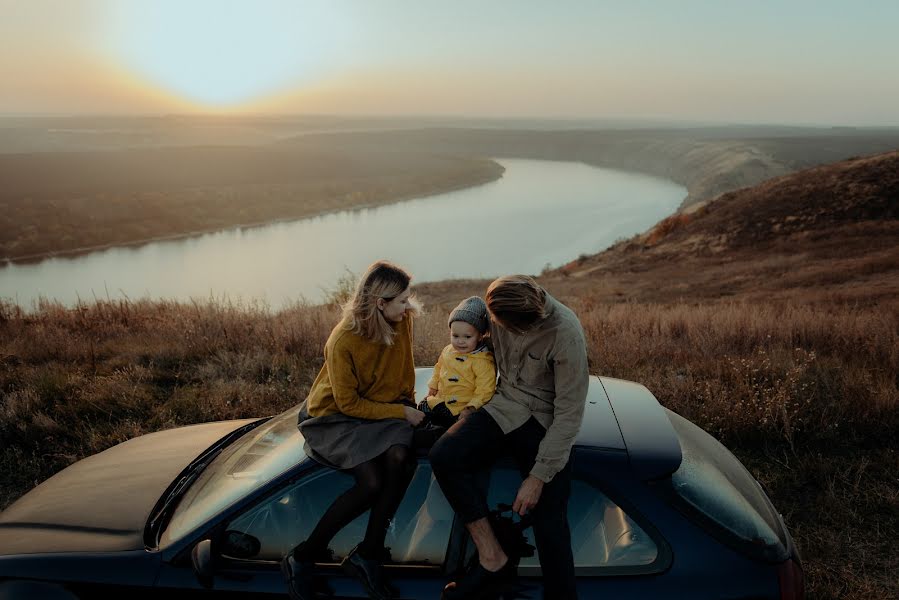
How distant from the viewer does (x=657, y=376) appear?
246 inches

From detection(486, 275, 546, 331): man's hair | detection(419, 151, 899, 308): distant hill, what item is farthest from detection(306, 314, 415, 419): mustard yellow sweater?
detection(419, 151, 899, 308): distant hill

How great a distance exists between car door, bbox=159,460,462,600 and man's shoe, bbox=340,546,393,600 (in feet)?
0.13

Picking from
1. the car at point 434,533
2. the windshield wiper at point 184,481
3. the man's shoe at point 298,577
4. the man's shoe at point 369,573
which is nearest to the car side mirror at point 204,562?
the car at point 434,533

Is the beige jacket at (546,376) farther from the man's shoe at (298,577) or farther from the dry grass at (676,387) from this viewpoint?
the dry grass at (676,387)

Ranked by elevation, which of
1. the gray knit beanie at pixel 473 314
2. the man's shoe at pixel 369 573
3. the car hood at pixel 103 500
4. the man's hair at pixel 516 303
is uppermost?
the man's hair at pixel 516 303

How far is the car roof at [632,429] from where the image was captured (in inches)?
97.0

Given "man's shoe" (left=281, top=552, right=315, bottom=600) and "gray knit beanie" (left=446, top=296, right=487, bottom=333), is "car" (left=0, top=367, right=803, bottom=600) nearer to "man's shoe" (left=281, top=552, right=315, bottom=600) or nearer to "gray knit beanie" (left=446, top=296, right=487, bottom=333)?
"man's shoe" (left=281, top=552, right=315, bottom=600)

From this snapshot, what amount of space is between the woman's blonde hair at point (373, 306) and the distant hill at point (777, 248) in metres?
13.3

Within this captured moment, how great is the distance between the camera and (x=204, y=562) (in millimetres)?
2436

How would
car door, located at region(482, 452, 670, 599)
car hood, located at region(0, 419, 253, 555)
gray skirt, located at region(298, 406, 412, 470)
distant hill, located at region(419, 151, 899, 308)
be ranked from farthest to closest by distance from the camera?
1. distant hill, located at region(419, 151, 899, 308)
2. car hood, located at region(0, 419, 253, 555)
3. gray skirt, located at region(298, 406, 412, 470)
4. car door, located at region(482, 452, 670, 599)

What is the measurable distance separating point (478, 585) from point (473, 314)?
1.20 metres

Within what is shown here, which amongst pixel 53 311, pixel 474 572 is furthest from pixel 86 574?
pixel 53 311

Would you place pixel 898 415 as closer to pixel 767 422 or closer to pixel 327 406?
pixel 767 422

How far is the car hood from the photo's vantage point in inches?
111
